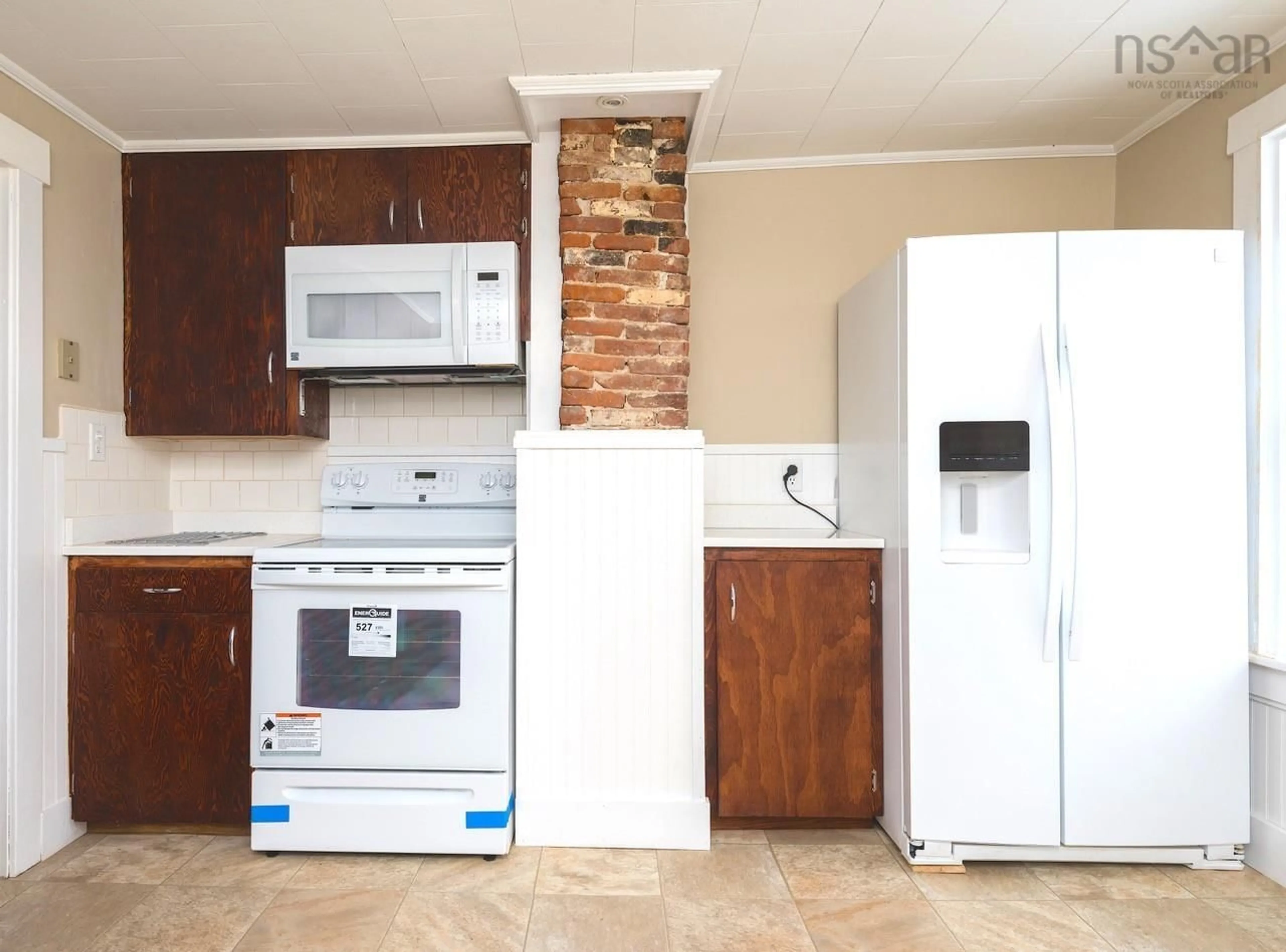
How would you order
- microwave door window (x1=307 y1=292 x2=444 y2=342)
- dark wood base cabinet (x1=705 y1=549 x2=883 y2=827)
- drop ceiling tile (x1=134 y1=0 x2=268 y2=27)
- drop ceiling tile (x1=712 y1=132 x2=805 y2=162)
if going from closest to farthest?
1. drop ceiling tile (x1=134 y1=0 x2=268 y2=27)
2. dark wood base cabinet (x1=705 y1=549 x2=883 y2=827)
3. microwave door window (x1=307 y1=292 x2=444 y2=342)
4. drop ceiling tile (x1=712 y1=132 x2=805 y2=162)

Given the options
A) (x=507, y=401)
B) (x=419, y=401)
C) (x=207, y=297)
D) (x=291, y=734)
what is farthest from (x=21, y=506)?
(x=507, y=401)

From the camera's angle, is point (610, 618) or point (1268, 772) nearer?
point (1268, 772)

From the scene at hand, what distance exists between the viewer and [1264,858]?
222cm

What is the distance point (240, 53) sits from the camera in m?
2.29

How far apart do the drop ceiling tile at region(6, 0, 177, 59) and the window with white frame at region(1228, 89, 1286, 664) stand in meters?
3.14

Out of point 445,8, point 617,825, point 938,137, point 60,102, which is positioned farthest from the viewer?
point 938,137

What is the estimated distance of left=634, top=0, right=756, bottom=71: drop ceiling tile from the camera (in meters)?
2.11

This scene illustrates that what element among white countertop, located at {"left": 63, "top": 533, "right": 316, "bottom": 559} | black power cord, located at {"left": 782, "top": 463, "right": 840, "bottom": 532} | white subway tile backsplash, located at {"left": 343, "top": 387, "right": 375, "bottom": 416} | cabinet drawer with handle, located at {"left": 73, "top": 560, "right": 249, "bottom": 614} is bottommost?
cabinet drawer with handle, located at {"left": 73, "top": 560, "right": 249, "bottom": 614}

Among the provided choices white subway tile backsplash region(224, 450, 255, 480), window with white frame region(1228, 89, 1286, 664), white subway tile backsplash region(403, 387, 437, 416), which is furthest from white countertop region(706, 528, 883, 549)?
white subway tile backsplash region(224, 450, 255, 480)

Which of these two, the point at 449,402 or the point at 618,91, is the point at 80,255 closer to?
the point at 449,402

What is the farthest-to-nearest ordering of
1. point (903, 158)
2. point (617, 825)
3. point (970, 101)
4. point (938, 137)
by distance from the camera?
point (903, 158), point (938, 137), point (970, 101), point (617, 825)

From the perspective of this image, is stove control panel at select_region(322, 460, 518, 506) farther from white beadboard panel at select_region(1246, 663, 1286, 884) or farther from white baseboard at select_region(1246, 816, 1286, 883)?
white baseboard at select_region(1246, 816, 1286, 883)

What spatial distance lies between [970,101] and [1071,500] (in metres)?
1.40

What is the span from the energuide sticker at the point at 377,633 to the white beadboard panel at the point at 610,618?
37 centimetres
